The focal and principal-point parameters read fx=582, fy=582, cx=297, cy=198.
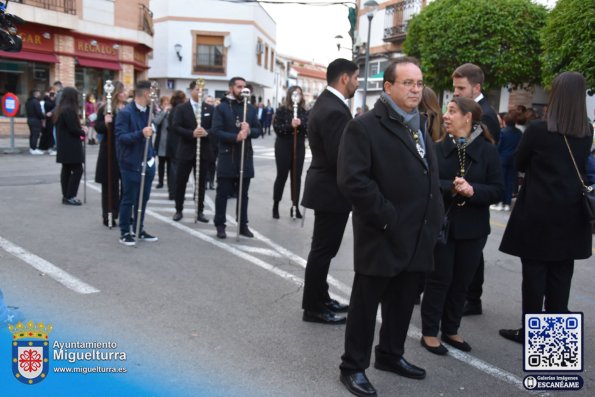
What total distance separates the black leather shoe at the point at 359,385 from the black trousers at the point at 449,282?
→ 0.95 m

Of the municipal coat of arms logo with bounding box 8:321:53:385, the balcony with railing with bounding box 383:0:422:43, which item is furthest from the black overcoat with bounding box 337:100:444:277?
the balcony with railing with bounding box 383:0:422:43

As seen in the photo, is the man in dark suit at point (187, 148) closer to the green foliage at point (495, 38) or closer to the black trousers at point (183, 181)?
the black trousers at point (183, 181)

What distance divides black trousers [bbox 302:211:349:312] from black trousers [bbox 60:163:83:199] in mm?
6123

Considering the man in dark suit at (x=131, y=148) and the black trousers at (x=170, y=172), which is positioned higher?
the man in dark suit at (x=131, y=148)

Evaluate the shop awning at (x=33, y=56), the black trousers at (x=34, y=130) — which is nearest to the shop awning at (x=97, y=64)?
the shop awning at (x=33, y=56)

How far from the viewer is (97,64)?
2698cm

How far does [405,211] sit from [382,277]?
0.44 meters

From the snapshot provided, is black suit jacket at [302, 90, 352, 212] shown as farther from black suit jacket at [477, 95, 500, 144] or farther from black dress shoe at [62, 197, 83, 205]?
black dress shoe at [62, 197, 83, 205]

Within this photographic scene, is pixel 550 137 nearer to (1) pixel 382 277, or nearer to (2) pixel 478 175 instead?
(2) pixel 478 175

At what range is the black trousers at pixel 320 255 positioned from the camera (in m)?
4.81

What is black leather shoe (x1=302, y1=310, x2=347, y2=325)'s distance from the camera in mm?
4805

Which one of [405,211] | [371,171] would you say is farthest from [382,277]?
[371,171]

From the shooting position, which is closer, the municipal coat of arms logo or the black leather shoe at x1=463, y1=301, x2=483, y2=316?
the municipal coat of arms logo

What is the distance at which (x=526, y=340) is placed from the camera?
155 inches
